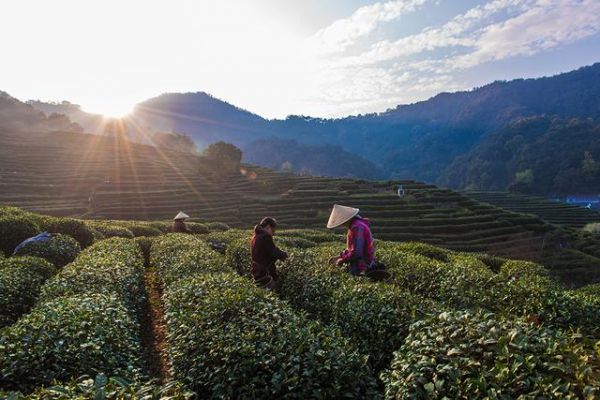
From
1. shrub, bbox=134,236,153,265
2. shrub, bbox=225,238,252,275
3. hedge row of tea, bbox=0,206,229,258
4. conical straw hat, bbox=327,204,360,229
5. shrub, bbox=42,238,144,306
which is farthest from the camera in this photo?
shrub, bbox=134,236,153,265

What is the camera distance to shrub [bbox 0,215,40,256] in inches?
641

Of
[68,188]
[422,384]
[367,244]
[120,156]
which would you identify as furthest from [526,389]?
[120,156]

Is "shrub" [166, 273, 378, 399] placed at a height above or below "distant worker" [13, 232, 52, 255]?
above

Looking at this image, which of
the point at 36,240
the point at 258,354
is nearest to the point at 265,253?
the point at 258,354

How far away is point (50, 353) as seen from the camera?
5.30m

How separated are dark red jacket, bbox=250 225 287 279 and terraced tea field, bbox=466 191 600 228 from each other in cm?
8297

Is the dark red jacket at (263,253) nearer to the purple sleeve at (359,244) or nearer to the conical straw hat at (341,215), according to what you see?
the conical straw hat at (341,215)

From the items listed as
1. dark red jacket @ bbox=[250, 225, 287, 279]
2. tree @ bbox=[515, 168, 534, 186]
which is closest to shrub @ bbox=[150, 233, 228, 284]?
dark red jacket @ bbox=[250, 225, 287, 279]

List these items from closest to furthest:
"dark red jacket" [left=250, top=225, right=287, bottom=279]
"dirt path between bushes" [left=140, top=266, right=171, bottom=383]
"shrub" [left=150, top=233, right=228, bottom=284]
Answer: "dirt path between bushes" [left=140, top=266, right=171, bottom=383], "dark red jacket" [left=250, top=225, right=287, bottom=279], "shrub" [left=150, top=233, right=228, bottom=284]

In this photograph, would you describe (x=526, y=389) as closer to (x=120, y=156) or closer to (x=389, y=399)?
(x=389, y=399)

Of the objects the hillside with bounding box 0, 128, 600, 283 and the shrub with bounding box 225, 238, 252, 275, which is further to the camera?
the hillside with bounding box 0, 128, 600, 283

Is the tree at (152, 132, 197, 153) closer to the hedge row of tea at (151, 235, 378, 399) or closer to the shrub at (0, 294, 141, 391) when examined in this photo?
the shrub at (0, 294, 141, 391)

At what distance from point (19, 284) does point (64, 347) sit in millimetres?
5871

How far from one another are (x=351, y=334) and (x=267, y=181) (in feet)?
245
